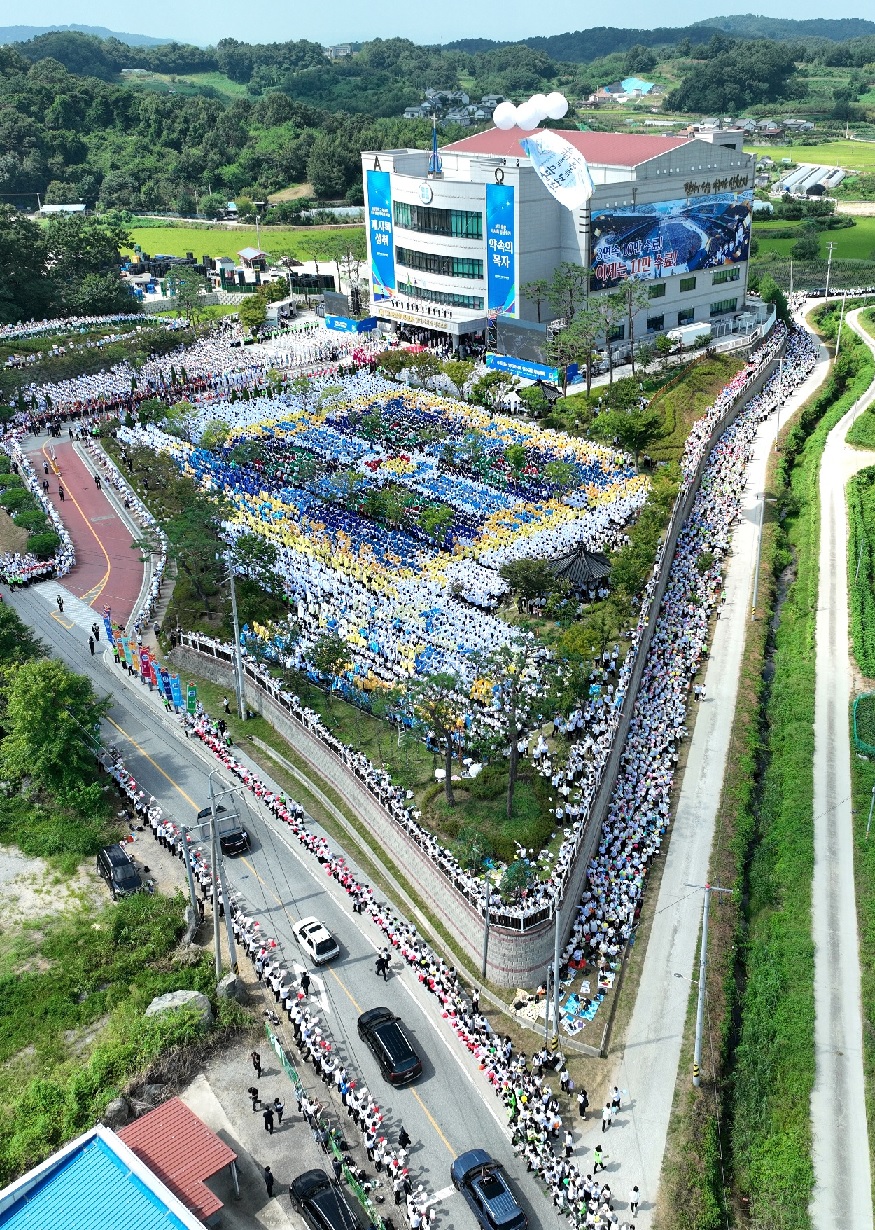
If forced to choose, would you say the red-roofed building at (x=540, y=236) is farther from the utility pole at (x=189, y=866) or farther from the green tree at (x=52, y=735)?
the utility pole at (x=189, y=866)

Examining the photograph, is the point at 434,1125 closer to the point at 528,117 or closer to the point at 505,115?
the point at 528,117

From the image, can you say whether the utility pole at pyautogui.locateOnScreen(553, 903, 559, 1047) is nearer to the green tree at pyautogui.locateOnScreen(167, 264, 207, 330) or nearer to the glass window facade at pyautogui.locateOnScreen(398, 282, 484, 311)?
the glass window facade at pyautogui.locateOnScreen(398, 282, 484, 311)

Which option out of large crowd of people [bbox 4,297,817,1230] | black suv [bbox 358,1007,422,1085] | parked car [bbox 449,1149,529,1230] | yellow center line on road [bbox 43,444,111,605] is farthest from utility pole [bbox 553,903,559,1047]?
yellow center line on road [bbox 43,444,111,605]

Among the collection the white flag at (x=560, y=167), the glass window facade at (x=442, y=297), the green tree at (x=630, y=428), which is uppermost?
the white flag at (x=560, y=167)

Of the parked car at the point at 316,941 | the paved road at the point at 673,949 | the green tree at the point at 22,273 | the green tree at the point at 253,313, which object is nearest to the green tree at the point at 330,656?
the parked car at the point at 316,941

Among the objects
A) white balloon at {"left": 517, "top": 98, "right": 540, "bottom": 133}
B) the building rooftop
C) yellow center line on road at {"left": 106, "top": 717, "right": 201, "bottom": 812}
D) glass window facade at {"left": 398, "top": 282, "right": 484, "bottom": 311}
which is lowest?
yellow center line on road at {"left": 106, "top": 717, "right": 201, "bottom": 812}
